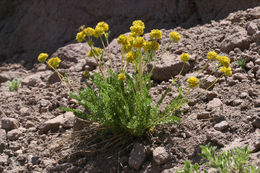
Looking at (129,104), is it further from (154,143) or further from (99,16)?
(99,16)

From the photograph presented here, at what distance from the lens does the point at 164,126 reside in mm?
3539

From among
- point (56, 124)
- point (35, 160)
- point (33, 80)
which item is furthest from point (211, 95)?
point (33, 80)

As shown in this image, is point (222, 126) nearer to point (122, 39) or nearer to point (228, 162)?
point (228, 162)

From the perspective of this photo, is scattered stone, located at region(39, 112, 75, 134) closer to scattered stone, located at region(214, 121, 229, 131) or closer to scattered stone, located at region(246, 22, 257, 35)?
scattered stone, located at region(214, 121, 229, 131)

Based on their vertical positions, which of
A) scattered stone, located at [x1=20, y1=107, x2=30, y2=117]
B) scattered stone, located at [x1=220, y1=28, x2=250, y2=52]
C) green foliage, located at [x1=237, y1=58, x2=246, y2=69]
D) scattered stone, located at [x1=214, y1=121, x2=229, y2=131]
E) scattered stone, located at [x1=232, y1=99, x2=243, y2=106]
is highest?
scattered stone, located at [x1=220, y1=28, x2=250, y2=52]

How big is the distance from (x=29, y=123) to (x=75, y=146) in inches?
32.6

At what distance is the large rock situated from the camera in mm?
5535

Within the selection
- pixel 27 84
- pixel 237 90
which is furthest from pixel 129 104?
pixel 27 84

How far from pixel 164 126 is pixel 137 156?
0.50 meters

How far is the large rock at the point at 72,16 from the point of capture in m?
5.54

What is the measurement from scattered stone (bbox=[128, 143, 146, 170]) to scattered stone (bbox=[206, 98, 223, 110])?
87 centimetres

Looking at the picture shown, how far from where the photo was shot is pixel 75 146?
3.68m

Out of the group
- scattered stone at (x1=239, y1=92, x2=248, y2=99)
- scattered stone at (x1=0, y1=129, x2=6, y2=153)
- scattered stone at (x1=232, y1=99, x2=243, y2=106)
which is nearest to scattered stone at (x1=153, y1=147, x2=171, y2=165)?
scattered stone at (x1=232, y1=99, x2=243, y2=106)

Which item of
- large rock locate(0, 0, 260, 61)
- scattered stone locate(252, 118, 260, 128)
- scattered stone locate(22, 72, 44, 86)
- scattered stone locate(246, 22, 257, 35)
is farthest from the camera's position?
large rock locate(0, 0, 260, 61)
